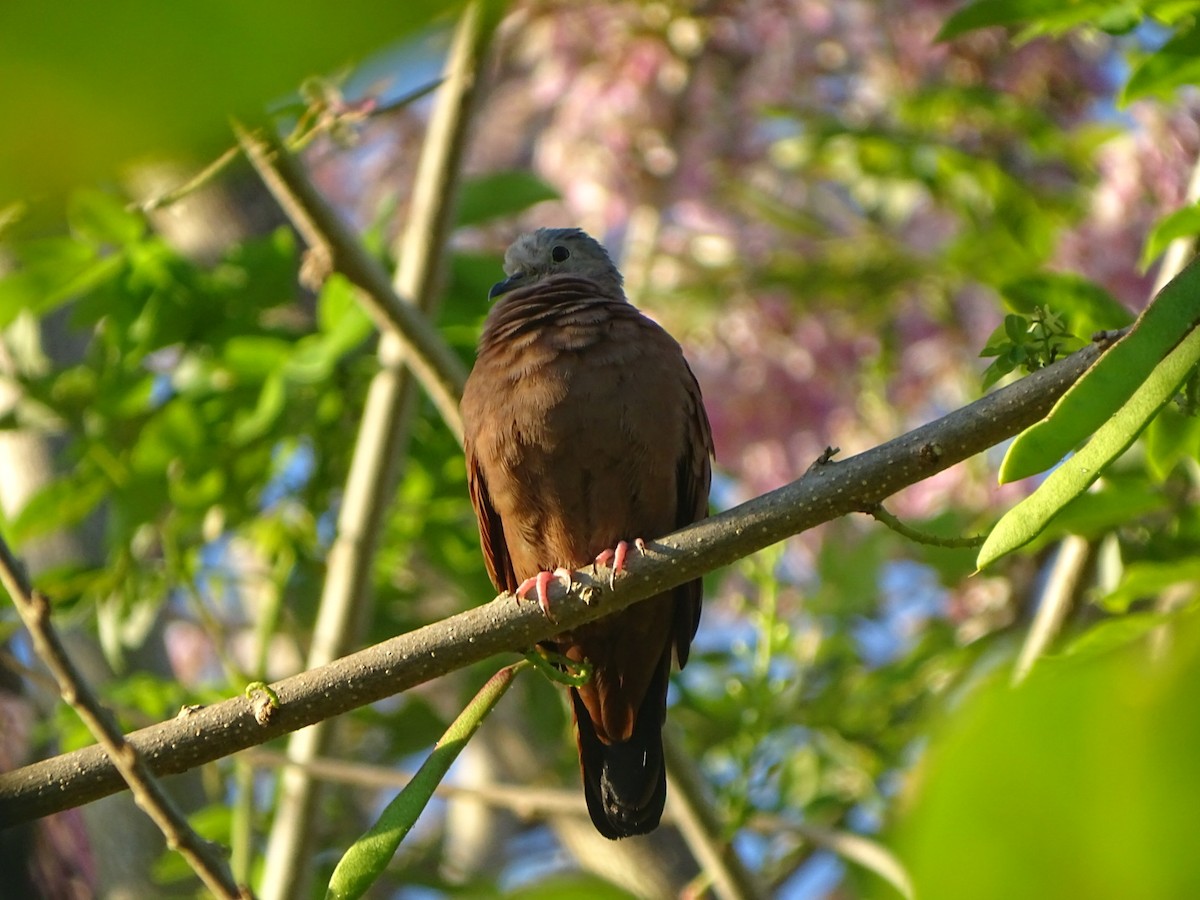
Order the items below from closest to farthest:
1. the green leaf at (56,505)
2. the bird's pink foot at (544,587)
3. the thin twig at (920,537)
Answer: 1. the thin twig at (920,537)
2. the bird's pink foot at (544,587)
3. the green leaf at (56,505)

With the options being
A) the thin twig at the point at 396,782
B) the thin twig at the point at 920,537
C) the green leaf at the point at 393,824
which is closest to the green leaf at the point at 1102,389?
the thin twig at the point at 920,537

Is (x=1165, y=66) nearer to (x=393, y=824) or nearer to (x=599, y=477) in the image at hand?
(x=599, y=477)

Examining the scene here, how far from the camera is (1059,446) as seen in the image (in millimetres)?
1556

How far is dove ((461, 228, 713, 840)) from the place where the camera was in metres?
3.06

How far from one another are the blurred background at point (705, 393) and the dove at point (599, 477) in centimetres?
33

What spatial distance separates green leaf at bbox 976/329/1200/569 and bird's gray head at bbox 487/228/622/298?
2.30m

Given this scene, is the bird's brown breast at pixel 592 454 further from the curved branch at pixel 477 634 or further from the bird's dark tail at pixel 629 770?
the curved branch at pixel 477 634

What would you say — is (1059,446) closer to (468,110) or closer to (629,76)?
(468,110)

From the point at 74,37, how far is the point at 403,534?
3.77m

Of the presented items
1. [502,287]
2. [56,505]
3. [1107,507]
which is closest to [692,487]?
[502,287]

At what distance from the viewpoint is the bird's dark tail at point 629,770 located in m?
3.03

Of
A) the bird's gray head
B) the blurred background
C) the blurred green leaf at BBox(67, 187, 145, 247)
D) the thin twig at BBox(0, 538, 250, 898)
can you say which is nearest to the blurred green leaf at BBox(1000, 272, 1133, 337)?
the blurred background

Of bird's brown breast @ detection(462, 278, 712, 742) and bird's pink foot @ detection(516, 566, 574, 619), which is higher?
bird's pink foot @ detection(516, 566, 574, 619)

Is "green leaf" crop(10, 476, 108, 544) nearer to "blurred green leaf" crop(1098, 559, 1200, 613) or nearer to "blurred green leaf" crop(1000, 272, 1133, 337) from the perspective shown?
"blurred green leaf" crop(1000, 272, 1133, 337)
